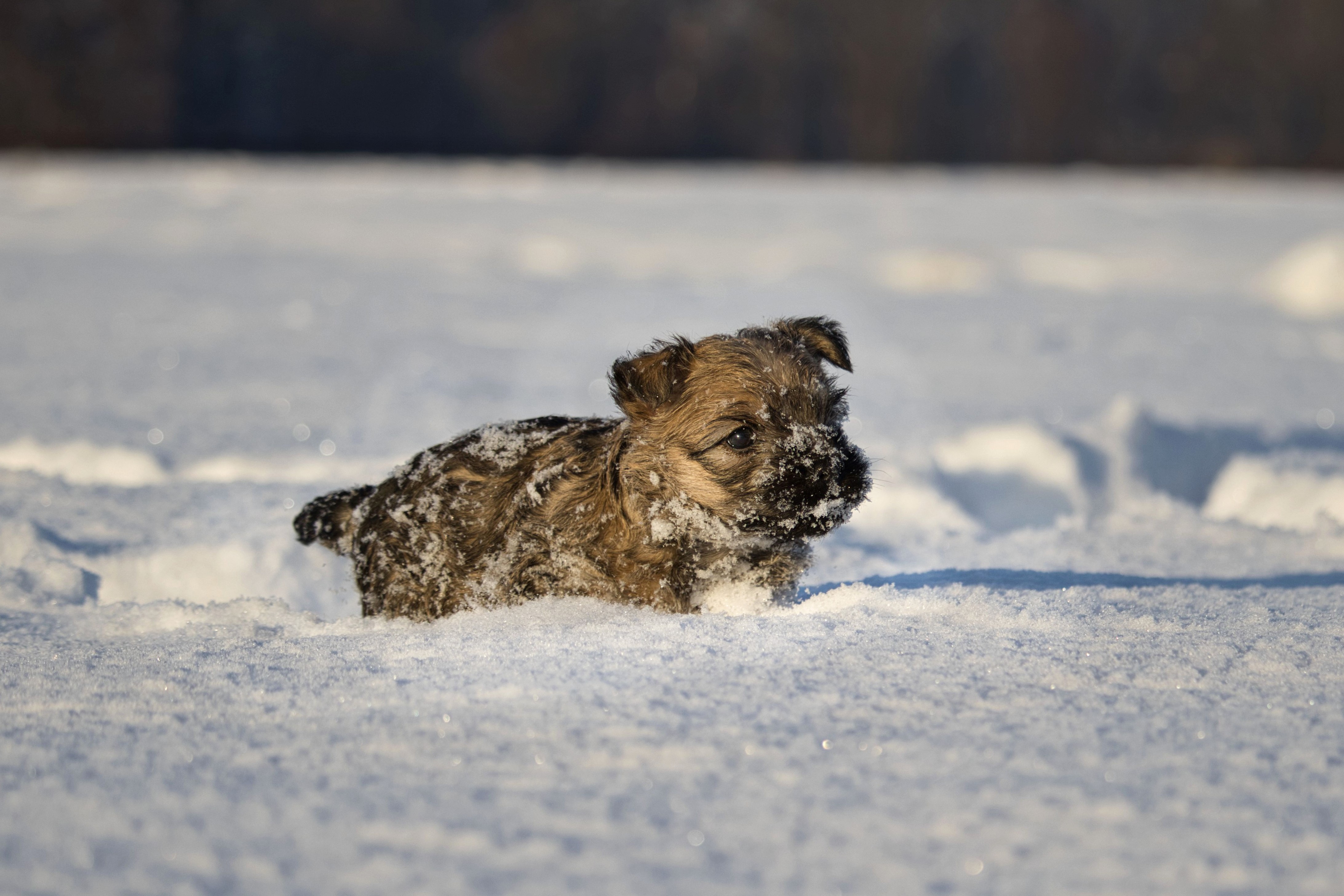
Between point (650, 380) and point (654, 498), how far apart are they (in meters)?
0.39

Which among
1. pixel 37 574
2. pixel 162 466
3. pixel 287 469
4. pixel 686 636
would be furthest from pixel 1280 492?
pixel 162 466

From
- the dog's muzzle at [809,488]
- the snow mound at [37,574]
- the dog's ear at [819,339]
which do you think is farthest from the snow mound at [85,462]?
the dog's muzzle at [809,488]

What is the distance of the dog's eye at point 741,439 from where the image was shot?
12.2ft

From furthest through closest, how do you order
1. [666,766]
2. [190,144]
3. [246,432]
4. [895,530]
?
[190,144], [246,432], [895,530], [666,766]

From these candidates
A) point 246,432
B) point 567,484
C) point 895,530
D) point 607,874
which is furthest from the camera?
point 246,432

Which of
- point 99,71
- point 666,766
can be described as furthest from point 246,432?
point 99,71

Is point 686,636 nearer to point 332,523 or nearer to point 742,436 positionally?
point 742,436

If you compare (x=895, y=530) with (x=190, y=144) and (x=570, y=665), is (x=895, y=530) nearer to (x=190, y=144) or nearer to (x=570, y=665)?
(x=570, y=665)

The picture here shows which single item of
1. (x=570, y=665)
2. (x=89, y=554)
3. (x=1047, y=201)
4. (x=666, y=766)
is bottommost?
(x=666, y=766)

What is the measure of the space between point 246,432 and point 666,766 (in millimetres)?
5602

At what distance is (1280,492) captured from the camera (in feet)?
20.1

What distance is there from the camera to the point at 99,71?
25.6 meters

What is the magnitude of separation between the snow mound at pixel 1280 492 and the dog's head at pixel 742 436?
2.68 meters

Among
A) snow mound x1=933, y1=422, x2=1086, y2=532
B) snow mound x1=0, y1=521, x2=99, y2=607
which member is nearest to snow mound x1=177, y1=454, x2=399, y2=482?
snow mound x1=0, y1=521, x2=99, y2=607
